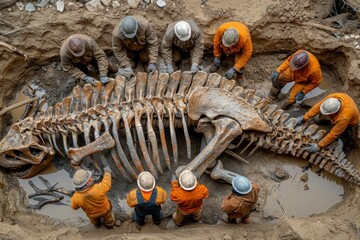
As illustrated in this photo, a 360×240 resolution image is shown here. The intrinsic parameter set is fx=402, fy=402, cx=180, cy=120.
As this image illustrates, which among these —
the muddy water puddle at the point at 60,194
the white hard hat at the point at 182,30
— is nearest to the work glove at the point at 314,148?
the white hard hat at the point at 182,30

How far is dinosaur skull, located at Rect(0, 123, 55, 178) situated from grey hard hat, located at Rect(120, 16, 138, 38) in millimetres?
2139

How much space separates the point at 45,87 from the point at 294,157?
178 inches

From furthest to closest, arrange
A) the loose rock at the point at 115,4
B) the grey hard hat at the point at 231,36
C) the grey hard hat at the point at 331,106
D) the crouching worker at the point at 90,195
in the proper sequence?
the loose rock at the point at 115,4, the grey hard hat at the point at 231,36, the grey hard hat at the point at 331,106, the crouching worker at the point at 90,195

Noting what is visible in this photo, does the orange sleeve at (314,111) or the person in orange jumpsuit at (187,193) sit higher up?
the orange sleeve at (314,111)

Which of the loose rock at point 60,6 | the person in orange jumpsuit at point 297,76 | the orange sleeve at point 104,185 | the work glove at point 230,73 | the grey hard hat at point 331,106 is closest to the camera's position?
the orange sleeve at point 104,185

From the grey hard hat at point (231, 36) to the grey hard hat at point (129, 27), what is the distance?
142 centimetres

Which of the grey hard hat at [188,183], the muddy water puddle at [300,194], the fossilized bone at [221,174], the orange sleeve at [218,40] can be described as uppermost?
the orange sleeve at [218,40]

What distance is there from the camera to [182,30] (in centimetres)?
636

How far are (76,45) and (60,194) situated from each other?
7.81 ft

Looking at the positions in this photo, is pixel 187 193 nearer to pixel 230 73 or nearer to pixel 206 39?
pixel 230 73

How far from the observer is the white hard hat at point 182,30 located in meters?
6.36

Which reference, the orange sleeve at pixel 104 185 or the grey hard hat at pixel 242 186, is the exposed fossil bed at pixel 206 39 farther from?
the grey hard hat at pixel 242 186

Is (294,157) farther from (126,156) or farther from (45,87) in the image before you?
(45,87)

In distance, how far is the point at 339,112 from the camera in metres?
6.01
